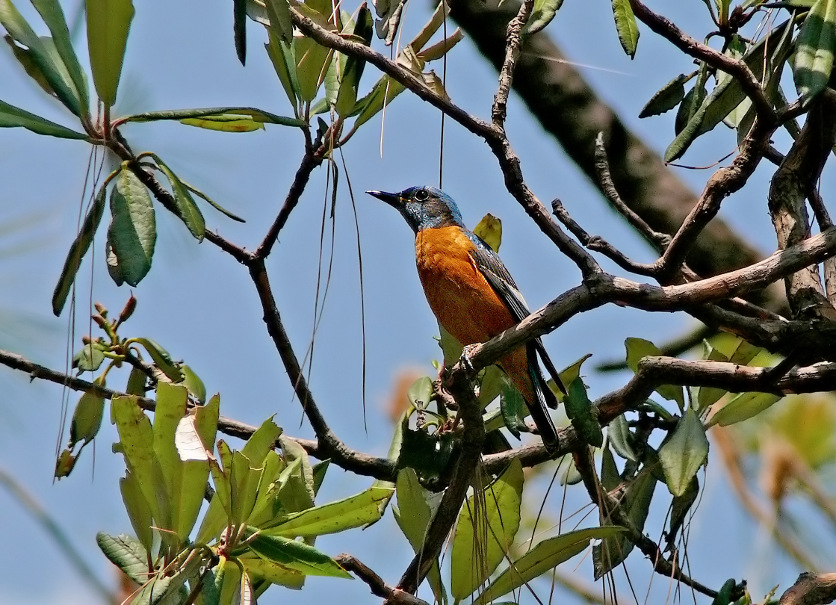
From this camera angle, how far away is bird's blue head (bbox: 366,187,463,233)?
18.0 ft

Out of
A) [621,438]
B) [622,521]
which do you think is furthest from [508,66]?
[622,521]

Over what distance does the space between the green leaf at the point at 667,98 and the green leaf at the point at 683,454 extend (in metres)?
1.14

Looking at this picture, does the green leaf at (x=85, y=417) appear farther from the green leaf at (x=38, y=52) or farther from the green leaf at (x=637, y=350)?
the green leaf at (x=637, y=350)

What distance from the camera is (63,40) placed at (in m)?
2.88

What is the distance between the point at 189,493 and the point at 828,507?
7.80 ft

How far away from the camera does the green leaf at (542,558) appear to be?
2.78 metres

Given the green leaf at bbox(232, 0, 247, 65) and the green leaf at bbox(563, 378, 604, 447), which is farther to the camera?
the green leaf at bbox(563, 378, 604, 447)

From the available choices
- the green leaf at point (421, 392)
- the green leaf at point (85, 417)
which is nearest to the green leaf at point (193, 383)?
the green leaf at point (85, 417)

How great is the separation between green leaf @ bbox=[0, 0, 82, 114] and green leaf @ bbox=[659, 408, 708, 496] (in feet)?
7.26

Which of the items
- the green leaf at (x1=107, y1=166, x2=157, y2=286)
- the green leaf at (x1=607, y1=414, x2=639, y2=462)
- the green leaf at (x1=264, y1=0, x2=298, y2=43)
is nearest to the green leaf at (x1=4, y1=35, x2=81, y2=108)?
the green leaf at (x1=107, y1=166, x2=157, y2=286)

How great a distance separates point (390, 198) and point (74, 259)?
121 inches

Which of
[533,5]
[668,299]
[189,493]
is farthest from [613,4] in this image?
[189,493]

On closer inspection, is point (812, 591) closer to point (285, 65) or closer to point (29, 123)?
point (285, 65)

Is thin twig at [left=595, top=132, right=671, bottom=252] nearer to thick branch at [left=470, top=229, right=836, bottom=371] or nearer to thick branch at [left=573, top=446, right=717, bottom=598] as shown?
thick branch at [left=470, top=229, right=836, bottom=371]
